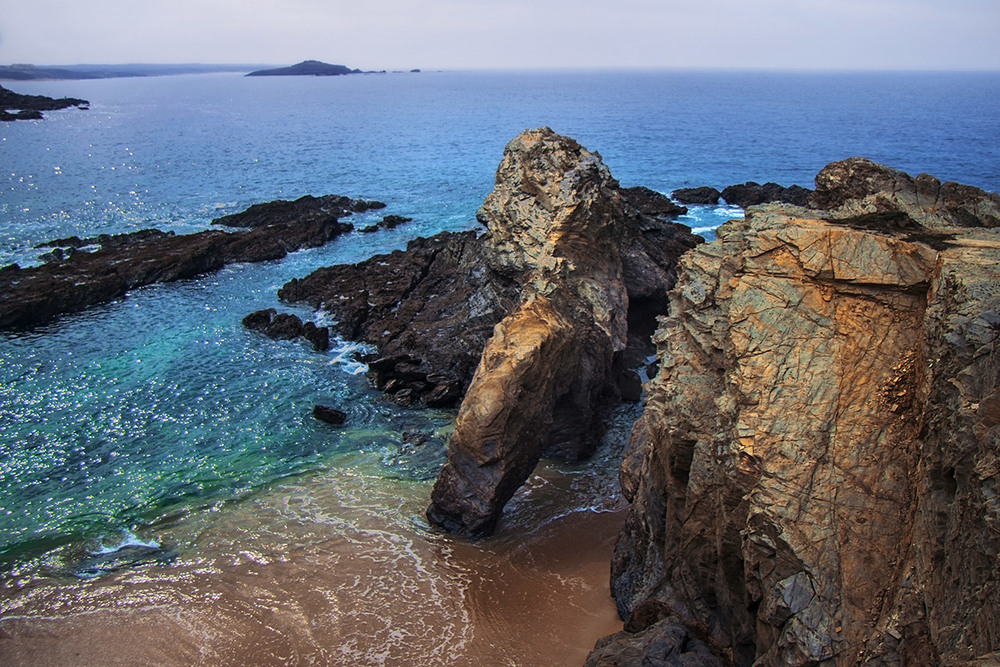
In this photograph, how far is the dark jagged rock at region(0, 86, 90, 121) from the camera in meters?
103

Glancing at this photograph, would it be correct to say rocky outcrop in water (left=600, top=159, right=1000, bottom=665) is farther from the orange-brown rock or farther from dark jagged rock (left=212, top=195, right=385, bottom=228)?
dark jagged rock (left=212, top=195, right=385, bottom=228)

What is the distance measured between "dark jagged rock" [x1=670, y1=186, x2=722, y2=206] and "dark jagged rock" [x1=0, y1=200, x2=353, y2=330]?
73.0 feet

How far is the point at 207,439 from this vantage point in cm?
1981

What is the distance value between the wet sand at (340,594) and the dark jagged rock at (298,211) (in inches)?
1113

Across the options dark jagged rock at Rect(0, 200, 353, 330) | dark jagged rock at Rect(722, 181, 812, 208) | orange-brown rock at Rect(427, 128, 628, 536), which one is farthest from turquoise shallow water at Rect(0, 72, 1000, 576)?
orange-brown rock at Rect(427, 128, 628, 536)

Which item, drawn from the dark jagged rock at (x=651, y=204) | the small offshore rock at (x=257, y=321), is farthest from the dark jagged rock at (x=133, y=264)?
the dark jagged rock at (x=651, y=204)

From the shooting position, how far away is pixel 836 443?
8.37 m

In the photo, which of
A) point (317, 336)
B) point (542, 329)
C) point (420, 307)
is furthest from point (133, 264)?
point (542, 329)

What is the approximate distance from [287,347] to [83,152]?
206ft

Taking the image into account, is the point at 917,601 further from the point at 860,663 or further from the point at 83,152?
the point at 83,152

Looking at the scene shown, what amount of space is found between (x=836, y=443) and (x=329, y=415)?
1510 centimetres

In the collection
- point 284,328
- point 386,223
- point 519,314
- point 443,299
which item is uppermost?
point 519,314

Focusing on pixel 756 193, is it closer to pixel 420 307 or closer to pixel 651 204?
pixel 651 204

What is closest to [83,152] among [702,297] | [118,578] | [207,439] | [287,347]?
[287,347]
